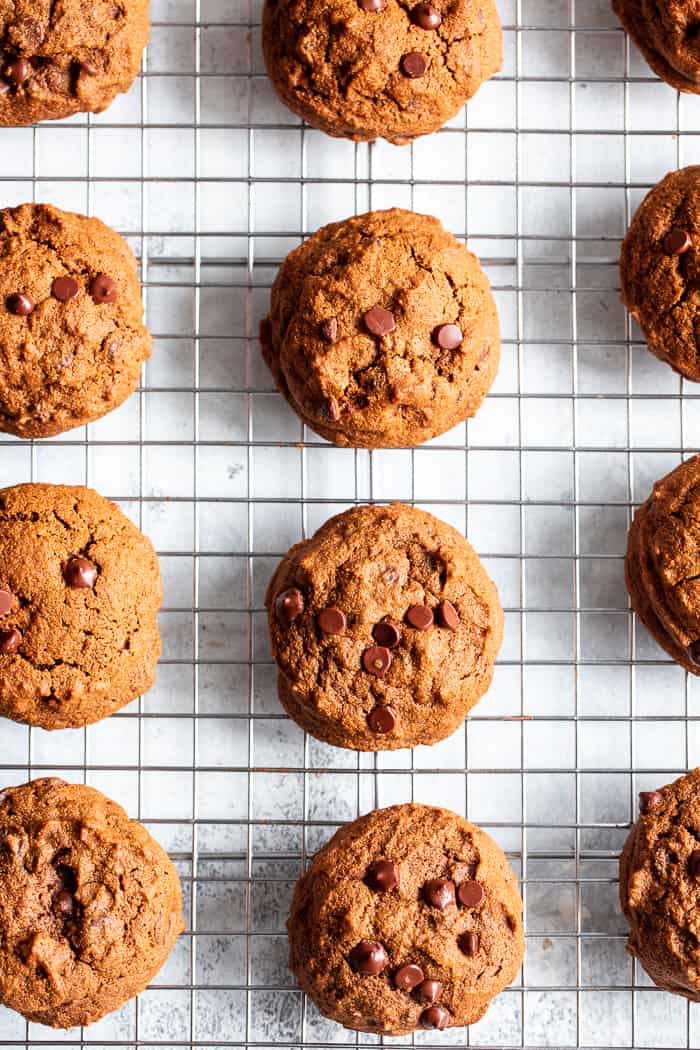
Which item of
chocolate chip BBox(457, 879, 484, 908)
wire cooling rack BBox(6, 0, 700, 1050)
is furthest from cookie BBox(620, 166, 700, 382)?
chocolate chip BBox(457, 879, 484, 908)

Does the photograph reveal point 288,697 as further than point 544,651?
No

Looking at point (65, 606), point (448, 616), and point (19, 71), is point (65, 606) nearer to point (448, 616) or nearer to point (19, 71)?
point (448, 616)

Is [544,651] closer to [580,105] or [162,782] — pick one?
[162,782]

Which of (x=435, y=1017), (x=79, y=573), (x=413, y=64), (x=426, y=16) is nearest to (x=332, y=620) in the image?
(x=79, y=573)

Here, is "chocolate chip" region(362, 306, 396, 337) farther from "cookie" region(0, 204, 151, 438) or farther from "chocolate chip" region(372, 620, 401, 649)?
"chocolate chip" region(372, 620, 401, 649)

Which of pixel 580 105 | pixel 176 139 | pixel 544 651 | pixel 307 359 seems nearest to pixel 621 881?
pixel 544 651

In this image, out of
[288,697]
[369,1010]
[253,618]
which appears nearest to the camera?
[369,1010]

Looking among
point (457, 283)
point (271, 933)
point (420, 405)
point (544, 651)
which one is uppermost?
point (457, 283)
